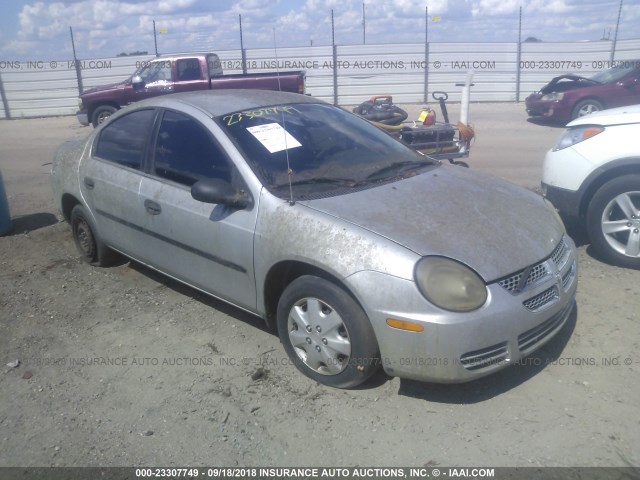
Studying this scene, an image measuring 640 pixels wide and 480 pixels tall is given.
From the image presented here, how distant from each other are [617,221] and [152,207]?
3.73m

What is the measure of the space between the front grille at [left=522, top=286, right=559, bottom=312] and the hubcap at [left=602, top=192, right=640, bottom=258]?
6.48 feet

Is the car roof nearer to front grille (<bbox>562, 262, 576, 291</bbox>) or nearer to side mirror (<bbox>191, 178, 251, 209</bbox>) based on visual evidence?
side mirror (<bbox>191, 178, 251, 209</bbox>)

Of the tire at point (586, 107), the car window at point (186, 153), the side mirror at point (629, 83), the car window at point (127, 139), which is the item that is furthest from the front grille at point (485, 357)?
the side mirror at point (629, 83)

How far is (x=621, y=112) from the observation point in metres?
5.14

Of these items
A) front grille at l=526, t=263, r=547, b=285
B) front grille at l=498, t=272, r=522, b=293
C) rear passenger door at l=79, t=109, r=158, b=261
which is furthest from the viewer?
rear passenger door at l=79, t=109, r=158, b=261

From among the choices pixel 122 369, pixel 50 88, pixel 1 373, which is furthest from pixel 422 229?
pixel 50 88

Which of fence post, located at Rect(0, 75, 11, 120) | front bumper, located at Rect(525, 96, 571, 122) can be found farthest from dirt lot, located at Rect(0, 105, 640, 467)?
fence post, located at Rect(0, 75, 11, 120)

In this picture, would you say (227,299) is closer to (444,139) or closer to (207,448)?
(207,448)

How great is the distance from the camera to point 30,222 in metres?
6.97

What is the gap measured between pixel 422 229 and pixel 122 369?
2.09 m

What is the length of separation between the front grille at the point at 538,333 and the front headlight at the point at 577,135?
2.34 metres

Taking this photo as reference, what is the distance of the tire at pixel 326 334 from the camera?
3076mm

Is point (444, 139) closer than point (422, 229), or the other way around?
point (422, 229)

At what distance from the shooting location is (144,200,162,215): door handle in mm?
4141
